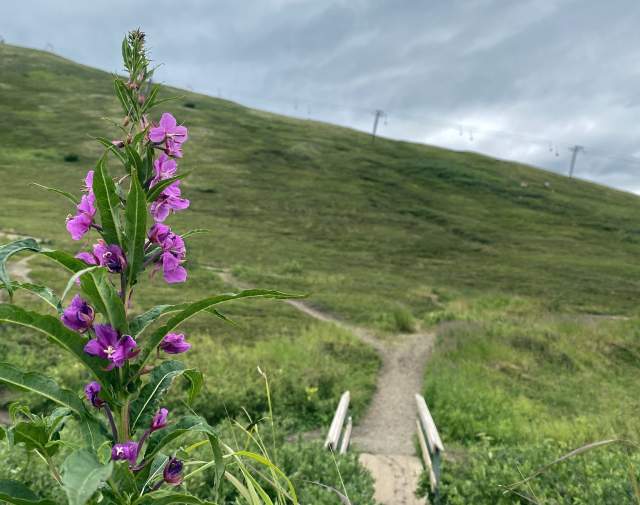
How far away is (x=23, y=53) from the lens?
100 meters

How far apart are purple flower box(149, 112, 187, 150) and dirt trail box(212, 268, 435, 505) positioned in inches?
276

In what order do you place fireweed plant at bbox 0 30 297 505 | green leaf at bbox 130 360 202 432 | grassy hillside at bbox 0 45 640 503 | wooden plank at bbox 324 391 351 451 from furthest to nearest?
grassy hillside at bbox 0 45 640 503 → wooden plank at bbox 324 391 351 451 → green leaf at bbox 130 360 202 432 → fireweed plant at bbox 0 30 297 505

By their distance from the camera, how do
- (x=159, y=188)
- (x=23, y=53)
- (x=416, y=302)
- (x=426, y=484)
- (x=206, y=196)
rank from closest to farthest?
(x=159, y=188) → (x=426, y=484) → (x=416, y=302) → (x=206, y=196) → (x=23, y=53)

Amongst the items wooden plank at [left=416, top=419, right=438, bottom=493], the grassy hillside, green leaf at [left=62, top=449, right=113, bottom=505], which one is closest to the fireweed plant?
green leaf at [left=62, top=449, right=113, bottom=505]

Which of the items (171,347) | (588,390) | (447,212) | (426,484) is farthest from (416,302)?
(447,212)

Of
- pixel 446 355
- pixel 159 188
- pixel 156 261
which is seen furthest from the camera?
pixel 446 355

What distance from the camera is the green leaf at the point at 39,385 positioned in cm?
179

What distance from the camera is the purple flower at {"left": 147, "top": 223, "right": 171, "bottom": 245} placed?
2146 millimetres

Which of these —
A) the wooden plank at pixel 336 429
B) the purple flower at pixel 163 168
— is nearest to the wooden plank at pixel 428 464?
the wooden plank at pixel 336 429

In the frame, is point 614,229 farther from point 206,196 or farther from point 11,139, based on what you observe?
point 11,139

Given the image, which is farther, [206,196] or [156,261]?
[206,196]

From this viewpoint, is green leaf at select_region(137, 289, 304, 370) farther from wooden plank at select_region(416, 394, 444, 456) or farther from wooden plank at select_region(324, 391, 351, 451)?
wooden plank at select_region(416, 394, 444, 456)

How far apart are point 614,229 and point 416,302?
154 feet

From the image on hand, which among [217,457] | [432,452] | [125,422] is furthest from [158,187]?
[432,452]
